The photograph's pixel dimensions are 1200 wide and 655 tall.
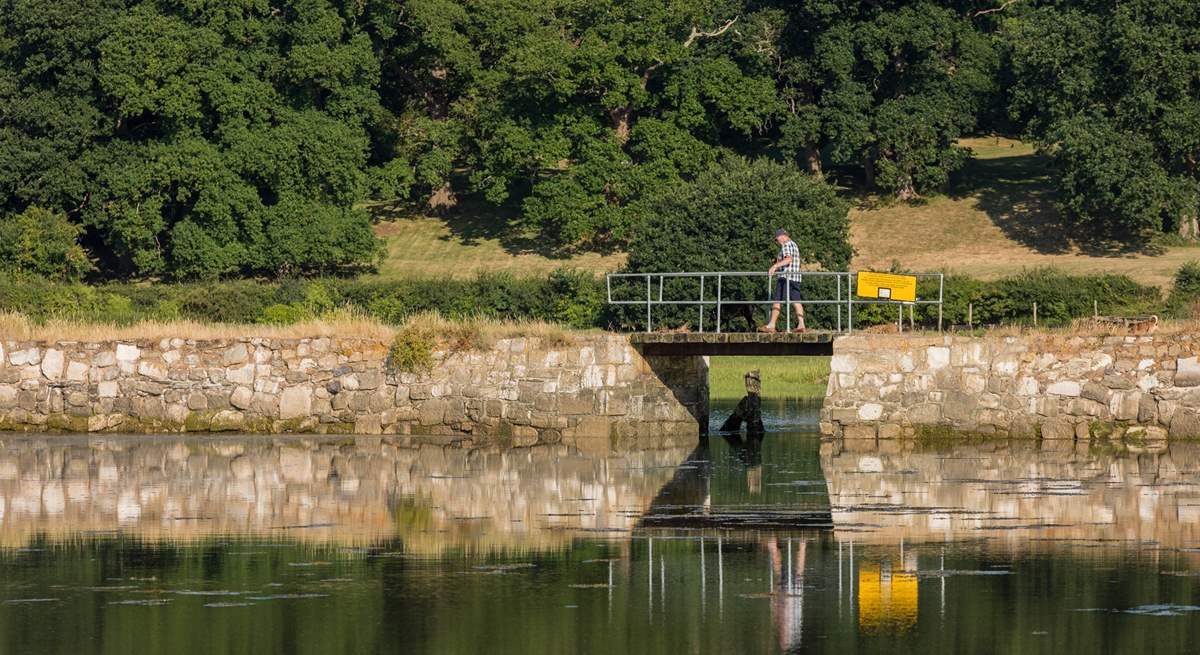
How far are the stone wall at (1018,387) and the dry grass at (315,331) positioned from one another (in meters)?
4.92

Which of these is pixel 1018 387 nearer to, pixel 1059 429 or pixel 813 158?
pixel 1059 429

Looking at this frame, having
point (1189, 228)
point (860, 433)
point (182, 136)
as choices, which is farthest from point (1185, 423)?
point (182, 136)

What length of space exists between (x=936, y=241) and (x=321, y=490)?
188 ft

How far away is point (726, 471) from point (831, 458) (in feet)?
8.02

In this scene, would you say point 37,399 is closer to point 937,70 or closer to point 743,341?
point 743,341

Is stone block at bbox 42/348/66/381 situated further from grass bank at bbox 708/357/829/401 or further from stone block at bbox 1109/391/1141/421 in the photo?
stone block at bbox 1109/391/1141/421

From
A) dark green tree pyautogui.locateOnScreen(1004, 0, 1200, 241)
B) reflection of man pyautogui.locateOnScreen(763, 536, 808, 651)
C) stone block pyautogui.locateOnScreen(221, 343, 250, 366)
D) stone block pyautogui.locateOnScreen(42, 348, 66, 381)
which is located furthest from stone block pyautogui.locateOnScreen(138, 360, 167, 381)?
dark green tree pyautogui.locateOnScreen(1004, 0, 1200, 241)

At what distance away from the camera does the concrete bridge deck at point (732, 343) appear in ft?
102

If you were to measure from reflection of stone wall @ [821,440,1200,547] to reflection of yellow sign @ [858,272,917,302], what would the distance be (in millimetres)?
3020

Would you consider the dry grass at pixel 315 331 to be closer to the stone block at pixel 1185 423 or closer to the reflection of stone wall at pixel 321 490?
the reflection of stone wall at pixel 321 490

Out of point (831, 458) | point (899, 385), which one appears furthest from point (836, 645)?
point (899, 385)

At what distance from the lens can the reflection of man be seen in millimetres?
15523

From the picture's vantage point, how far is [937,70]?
8244cm

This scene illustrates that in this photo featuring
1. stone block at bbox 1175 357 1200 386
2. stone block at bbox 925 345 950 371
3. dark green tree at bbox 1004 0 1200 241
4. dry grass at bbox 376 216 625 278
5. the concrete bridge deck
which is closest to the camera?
stone block at bbox 1175 357 1200 386
